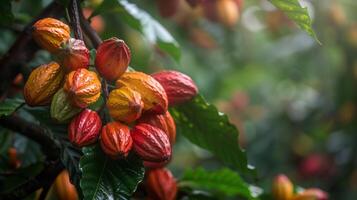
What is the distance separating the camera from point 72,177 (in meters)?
1.06

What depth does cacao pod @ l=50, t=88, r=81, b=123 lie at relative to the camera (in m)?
0.97

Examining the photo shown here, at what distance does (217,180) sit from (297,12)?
461mm

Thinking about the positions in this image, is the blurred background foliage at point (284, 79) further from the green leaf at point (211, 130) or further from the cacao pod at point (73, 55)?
the cacao pod at point (73, 55)

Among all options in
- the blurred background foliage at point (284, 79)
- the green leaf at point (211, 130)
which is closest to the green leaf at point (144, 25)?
the green leaf at point (211, 130)

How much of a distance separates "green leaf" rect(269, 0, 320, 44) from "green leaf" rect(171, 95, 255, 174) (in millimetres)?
235

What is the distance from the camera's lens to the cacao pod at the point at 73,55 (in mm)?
959

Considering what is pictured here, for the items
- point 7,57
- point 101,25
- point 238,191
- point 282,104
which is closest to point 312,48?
point 282,104

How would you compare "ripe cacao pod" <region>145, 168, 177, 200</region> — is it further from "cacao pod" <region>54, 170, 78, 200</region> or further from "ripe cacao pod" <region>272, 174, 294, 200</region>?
"ripe cacao pod" <region>272, 174, 294, 200</region>

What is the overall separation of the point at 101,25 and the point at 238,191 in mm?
911

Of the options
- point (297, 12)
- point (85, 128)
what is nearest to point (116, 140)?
point (85, 128)

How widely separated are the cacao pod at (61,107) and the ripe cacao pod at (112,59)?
79mm

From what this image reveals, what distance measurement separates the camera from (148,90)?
1.00 metres

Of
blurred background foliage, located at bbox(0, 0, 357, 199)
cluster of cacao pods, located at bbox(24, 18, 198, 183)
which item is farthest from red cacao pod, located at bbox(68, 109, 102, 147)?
blurred background foliage, located at bbox(0, 0, 357, 199)

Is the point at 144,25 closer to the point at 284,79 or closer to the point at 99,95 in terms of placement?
the point at 99,95
